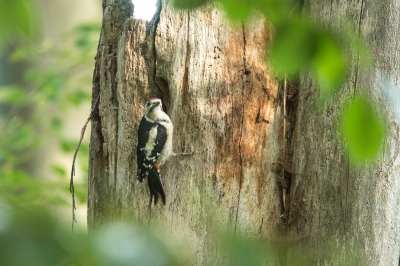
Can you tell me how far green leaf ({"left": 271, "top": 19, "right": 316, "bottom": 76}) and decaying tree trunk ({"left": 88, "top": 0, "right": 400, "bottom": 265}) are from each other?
1.27 meters

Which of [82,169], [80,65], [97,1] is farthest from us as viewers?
[97,1]

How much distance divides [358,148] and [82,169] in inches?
183

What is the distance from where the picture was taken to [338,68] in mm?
902

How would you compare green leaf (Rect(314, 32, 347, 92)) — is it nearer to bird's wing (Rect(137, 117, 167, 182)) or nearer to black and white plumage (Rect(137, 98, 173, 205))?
black and white plumage (Rect(137, 98, 173, 205))

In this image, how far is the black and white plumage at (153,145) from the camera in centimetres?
221

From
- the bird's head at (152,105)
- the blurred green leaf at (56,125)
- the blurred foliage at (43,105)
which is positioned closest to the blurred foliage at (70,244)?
the bird's head at (152,105)

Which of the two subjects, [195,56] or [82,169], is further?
[82,169]

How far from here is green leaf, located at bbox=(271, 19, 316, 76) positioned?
87 cm

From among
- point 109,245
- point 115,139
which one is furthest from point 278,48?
point 115,139

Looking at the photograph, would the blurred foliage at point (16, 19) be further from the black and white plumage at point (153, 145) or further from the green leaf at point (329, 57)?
the black and white plumage at point (153, 145)

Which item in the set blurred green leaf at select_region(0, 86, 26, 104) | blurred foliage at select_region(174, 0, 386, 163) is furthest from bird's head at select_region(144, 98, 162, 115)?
blurred green leaf at select_region(0, 86, 26, 104)

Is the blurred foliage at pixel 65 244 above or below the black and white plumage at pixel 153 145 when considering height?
below

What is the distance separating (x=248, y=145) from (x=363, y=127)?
1.28 m

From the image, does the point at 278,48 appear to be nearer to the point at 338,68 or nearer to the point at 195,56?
the point at 338,68
